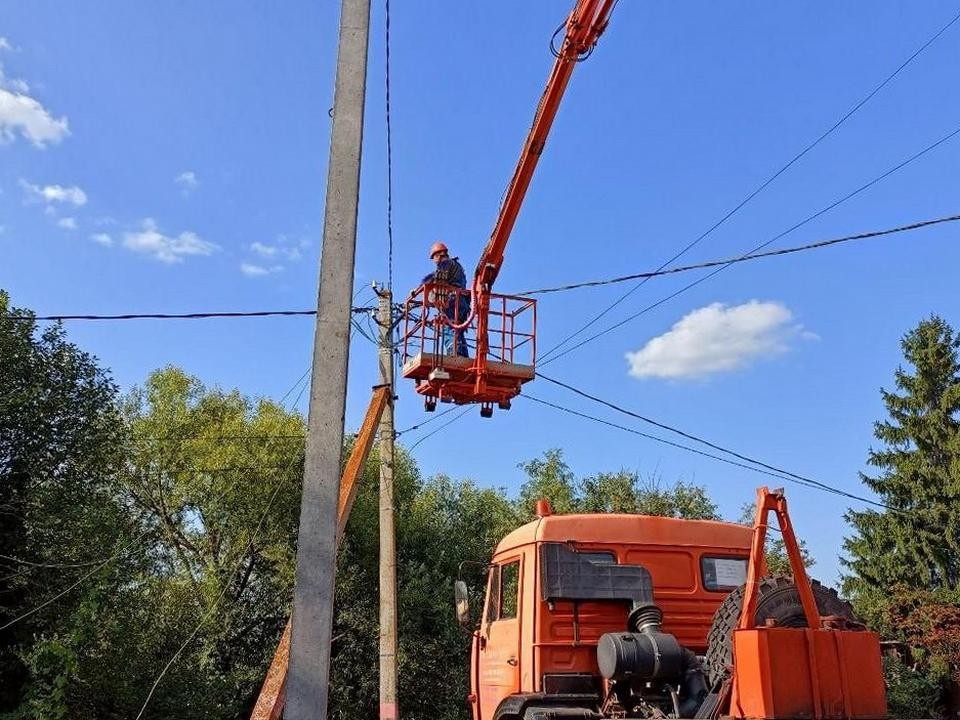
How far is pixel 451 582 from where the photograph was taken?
1033 inches

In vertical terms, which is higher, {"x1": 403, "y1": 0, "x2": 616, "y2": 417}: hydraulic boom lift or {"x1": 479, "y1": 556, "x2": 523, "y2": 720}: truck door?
{"x1": 403, "y1": 0, "x2": 616, "y2": 417}: hydraulic boom lift

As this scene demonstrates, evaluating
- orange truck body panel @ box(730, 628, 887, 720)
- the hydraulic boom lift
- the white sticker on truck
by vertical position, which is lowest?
orange truck body panel @ box(730, 628, 887, 720)

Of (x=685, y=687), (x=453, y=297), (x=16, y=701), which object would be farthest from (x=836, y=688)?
(x=16, y=701)

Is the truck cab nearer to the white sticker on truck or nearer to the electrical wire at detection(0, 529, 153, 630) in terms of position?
the white sticker on truck

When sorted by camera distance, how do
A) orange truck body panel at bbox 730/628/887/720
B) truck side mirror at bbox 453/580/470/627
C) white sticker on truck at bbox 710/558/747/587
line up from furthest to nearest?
truck side mirror at bbox 453/580/470/627, white sticker on truck at bbox 710/558/747/587, orange truck body panel at bbox 730/628/887/720

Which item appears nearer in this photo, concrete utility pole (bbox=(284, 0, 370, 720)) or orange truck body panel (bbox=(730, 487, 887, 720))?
concrete utility pole (bbox=(284, 0, 370, 720))

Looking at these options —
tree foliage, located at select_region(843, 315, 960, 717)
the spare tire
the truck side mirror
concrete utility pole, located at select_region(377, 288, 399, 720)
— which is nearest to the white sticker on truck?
Result: the spare tire

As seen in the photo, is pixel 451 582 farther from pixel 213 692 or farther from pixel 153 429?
pixel 153 429

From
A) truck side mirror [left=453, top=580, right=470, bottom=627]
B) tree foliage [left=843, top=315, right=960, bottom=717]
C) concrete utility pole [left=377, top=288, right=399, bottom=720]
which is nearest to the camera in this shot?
truck side mirror [left=453, top=580, right=470, bottom=627]

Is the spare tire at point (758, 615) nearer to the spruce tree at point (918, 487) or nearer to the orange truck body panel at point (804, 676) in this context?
the orange truck body panel at point (804, 676)

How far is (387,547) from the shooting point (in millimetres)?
13000

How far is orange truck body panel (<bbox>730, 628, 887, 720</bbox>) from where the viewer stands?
564 cm

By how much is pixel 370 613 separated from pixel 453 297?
1282 cm

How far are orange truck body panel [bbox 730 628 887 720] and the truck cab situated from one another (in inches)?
86.3
